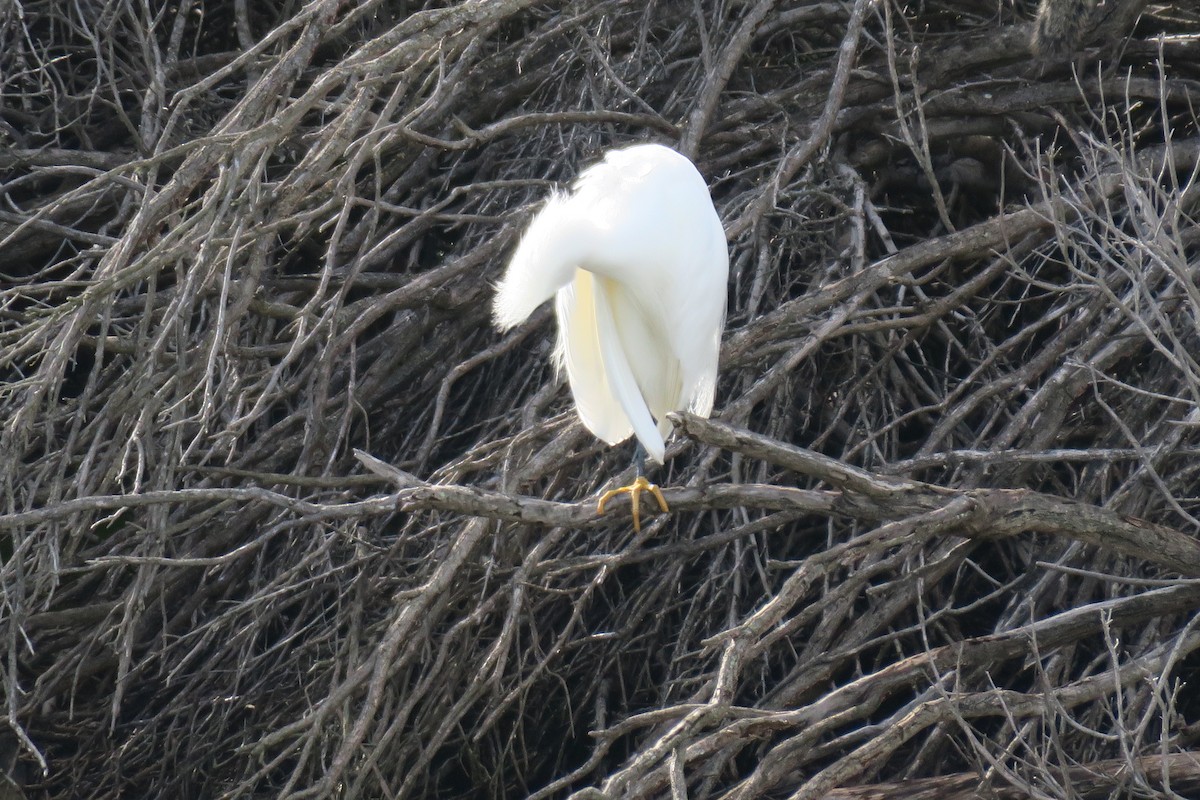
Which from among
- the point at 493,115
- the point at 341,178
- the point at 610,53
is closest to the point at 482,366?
the point at 493,115

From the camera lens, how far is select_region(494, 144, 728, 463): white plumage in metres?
2.48

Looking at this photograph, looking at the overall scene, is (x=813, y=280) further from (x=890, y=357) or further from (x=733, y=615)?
(x=733, y=615)

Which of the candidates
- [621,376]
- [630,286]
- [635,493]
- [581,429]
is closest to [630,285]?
[630,286]

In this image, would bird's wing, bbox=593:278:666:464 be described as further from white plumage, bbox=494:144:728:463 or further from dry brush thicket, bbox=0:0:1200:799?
dry brush thicket, bbox=0:0:1200:799

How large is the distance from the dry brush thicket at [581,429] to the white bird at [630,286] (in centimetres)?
11

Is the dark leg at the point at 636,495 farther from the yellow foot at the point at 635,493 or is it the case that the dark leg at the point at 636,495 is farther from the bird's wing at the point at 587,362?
the bird's wing at the point at 587,362

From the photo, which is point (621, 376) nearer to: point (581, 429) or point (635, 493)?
point (581, 429)

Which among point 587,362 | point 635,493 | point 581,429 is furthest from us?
point 587,362

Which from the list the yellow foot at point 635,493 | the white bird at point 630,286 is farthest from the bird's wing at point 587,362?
the yellow foot at point 635,493

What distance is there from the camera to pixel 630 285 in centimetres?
267

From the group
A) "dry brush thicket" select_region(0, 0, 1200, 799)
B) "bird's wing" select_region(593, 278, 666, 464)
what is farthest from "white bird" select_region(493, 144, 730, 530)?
"dry brush thicket" select_region(0, 0, 1200, 799)

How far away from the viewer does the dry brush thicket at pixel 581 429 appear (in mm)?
2178

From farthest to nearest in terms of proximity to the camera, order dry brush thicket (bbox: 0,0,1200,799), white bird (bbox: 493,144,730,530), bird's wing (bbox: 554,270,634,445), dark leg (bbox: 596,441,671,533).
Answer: bird's wing (bbox: 554,270,634,445) < white bird (bbox: 493,144,730,530) < dark leg (bbox: 596,441,671,533) < dry brush thicket (bbox: 0,0,1200,799)

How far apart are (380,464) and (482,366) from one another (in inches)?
65.0
